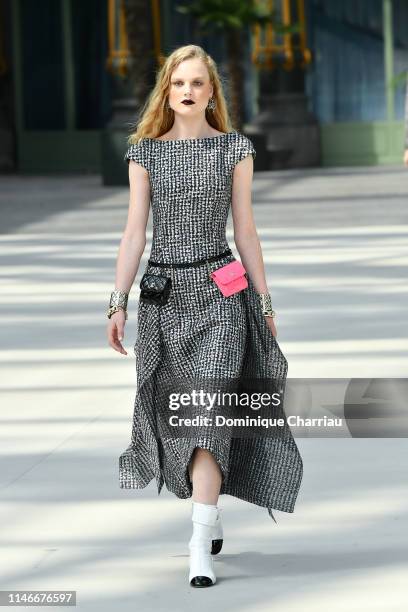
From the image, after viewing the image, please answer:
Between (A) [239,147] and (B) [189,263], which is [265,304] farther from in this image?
(A) [239,147]

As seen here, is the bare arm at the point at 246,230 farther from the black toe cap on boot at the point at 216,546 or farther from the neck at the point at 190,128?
the black toe cap on boot at the point at 216,546

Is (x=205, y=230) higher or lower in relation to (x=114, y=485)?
higher

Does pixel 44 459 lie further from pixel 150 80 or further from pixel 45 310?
pixel 150 80

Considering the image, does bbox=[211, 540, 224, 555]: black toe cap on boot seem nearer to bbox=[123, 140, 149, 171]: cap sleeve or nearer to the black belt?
the black belt

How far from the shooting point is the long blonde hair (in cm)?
506

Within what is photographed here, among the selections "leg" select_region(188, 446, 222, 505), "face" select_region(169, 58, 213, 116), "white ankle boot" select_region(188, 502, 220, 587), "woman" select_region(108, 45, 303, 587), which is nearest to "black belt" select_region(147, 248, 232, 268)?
"woman" select_region(108, 45, 303, 587)

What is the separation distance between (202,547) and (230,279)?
31.5 inches

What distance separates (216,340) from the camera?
4996mm

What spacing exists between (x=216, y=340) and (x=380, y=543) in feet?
2.97

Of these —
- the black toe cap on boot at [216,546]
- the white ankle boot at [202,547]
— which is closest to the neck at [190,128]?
the white ankle boot at [202,547]

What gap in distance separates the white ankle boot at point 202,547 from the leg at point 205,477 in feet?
0.10

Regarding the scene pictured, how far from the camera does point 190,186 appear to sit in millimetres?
5090

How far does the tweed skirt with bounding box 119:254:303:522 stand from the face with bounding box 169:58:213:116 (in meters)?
0.48

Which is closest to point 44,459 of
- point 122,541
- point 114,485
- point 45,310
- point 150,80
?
point 114,485
